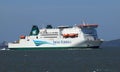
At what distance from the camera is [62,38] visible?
421 ft

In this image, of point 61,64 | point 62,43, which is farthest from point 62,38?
point 61,64

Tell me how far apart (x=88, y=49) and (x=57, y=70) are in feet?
242

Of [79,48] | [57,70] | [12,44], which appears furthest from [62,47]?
[57,70]

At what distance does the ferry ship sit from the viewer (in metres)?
127

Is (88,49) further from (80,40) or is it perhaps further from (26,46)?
(26,46)

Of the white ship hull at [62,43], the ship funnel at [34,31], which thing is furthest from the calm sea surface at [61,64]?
the ship funnel at [34,31]

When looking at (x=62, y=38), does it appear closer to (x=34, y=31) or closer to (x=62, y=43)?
(x=62, y=43)

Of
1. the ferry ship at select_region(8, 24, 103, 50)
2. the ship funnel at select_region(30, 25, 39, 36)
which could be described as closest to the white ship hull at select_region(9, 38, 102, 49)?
the ferry ship at select_region(8, 24, 103, 50)

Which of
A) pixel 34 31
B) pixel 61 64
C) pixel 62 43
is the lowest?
pixel 61 64

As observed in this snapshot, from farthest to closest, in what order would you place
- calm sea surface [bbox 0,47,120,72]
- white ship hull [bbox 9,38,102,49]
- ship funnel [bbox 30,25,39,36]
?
ship funnel [bbox 30,25,39,36] < white ship hull [bbox 9,38,102,49] < calm sea surface [bbox 0,47,120,72]

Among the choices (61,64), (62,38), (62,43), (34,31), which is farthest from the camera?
(34,31)

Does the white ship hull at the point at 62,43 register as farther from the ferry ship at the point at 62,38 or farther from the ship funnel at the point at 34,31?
the ship funnel at the point at 34,31

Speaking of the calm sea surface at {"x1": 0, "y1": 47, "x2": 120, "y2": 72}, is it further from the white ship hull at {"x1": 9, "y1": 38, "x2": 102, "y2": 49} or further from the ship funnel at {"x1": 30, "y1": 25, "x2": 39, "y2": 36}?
the ship funnel at {"x1": 30, "y1": 25, "x2": 39, "y2": 36}

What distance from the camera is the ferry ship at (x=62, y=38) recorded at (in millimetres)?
126938
